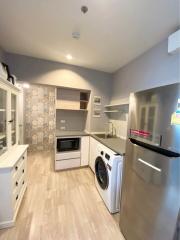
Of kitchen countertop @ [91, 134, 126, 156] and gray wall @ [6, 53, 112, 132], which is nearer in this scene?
kitchen countertop @ [91, 134, 126, 156]

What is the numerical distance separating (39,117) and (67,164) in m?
2.08

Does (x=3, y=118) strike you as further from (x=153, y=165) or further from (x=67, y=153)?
(x=153, y=165)

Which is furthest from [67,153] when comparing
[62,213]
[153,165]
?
[153,165]

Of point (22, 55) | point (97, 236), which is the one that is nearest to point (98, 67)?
point (22, 55)

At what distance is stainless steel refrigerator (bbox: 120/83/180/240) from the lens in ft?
2.84

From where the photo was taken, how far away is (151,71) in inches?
79.9

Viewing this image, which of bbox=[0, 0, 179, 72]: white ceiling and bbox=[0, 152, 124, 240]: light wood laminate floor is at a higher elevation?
bbox=[0, 0, 179, 72]: white ceiling

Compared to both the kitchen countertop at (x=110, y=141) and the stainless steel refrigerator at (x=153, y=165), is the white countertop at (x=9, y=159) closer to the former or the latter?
the kitchen countertop at (x=110, y=141)

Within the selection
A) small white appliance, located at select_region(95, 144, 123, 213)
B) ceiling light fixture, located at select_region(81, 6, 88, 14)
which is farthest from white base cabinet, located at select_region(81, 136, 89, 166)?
ceiling light fixture, located at select_region(81, 6, 88, 14)

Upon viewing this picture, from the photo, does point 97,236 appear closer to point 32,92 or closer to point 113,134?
point 113,134

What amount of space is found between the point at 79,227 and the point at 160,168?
1.33 metres

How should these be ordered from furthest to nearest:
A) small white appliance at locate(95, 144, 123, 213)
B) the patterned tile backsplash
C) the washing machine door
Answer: the patterned tile backsplash → the washing machine door → small white appliance at locate(95, 144, 123, 213)

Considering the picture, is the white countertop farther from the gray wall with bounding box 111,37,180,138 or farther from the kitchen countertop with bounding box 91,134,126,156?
the gray wall with bounding box 111,37,180,138

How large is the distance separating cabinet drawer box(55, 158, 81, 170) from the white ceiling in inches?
91.9
